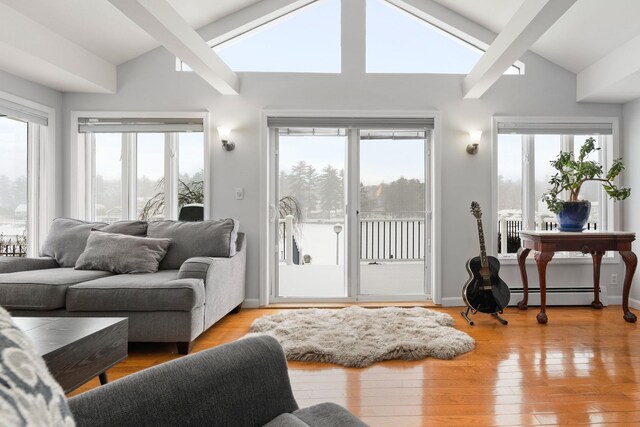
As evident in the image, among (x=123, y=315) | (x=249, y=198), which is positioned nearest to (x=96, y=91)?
(x=249, y=198)

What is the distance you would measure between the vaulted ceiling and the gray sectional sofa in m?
1.40

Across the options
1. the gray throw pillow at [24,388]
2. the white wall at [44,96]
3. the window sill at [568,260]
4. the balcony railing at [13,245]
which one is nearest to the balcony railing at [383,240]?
the window sill at [568,260]

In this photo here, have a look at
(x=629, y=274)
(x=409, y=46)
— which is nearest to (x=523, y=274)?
(x=629, y=274)

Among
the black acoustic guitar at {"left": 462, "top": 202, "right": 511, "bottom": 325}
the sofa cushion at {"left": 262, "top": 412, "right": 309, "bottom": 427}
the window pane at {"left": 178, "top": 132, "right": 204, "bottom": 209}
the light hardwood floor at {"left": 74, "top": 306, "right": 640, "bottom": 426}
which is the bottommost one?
the light hardwood floor at {"left": 74, "top": 306, "right": 640, "bottom": 426}

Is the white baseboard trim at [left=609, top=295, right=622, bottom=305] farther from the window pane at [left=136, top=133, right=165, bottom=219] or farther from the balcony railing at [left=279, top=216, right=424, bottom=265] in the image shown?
the window pane at [left=136, top=133, right=165, bottom=219]

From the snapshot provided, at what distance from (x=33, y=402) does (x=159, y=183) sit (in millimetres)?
4173

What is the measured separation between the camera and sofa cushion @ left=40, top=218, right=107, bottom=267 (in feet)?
11.3

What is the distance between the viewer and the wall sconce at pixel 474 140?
4.13 meters

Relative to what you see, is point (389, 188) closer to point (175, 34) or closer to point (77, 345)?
point (175, 34)

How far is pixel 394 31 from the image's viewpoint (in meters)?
4.30

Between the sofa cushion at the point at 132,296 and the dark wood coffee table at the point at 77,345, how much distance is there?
0.78 meters

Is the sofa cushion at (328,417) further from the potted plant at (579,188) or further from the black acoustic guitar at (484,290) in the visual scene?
the potted plant at (579,188)

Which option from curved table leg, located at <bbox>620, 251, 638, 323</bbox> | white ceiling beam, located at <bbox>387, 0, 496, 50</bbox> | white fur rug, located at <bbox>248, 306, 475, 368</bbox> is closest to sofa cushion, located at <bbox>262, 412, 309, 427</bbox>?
white fur rug, located at <bbox>248, 306, 475, 368</bbox>

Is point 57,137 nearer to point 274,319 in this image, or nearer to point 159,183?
point 159,183
